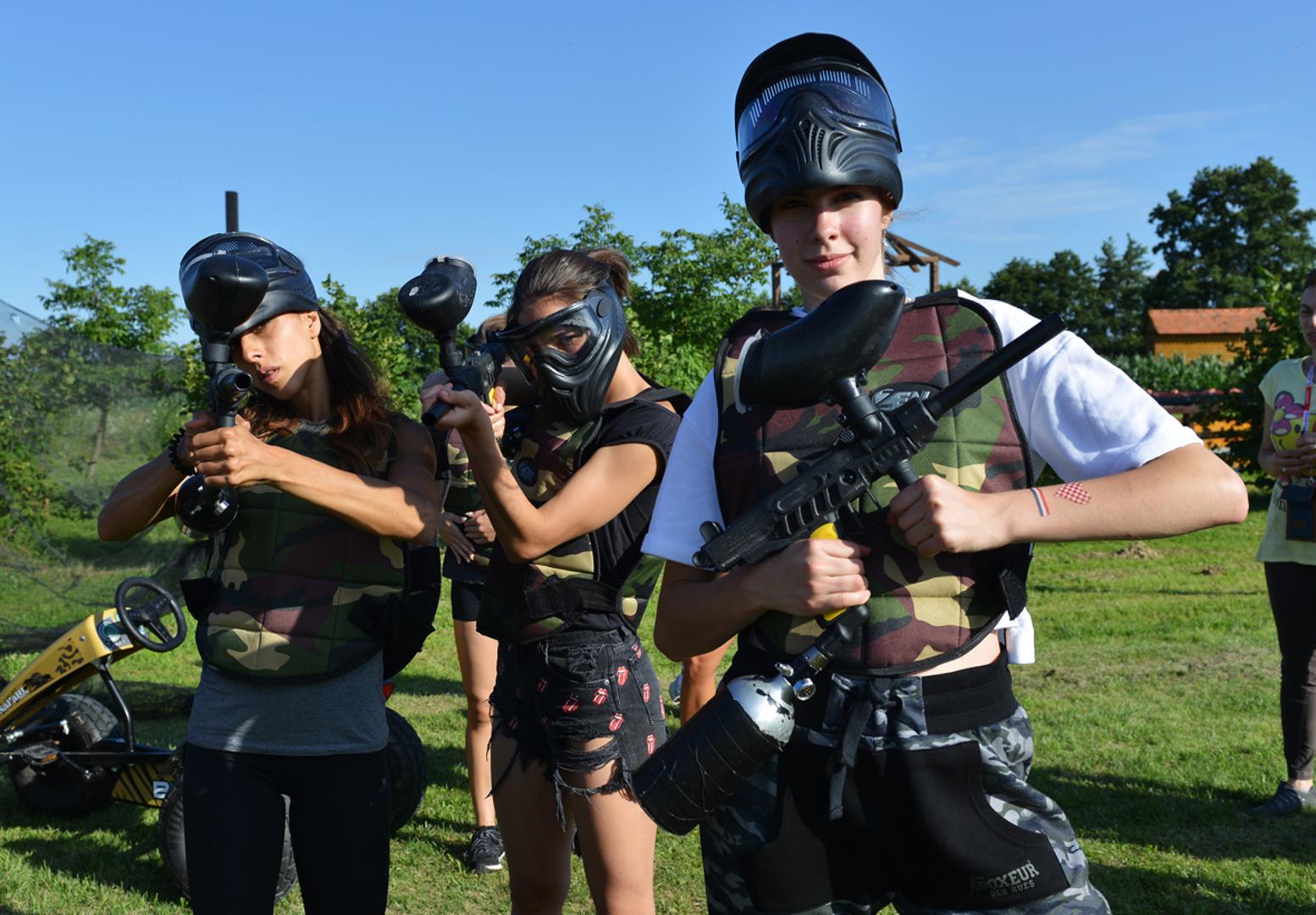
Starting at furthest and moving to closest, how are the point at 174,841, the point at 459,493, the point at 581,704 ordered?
the point at 459,493, the point at 174,841, the point at 581,704

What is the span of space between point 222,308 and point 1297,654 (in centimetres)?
509

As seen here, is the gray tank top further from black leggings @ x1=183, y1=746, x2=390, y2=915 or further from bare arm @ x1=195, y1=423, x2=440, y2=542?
bare arm @ x1=195, y1=423, x2=440, y2=542

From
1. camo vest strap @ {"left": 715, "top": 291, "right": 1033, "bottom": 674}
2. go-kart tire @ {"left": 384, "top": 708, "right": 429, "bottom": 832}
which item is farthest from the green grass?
camo vest strap @ {"left": 715, "top": 291, "right": 1033, "bottom": 674}

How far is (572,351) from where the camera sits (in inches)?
125

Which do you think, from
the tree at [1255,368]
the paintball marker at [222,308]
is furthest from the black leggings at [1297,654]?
the tree at [1255,368]

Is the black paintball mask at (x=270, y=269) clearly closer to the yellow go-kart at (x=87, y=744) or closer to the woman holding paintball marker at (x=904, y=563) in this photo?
the woman holding paintball marker at (x=904, y=563)

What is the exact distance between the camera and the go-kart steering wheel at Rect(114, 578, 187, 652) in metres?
4.19

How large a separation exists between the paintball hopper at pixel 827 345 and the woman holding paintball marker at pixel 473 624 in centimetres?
346

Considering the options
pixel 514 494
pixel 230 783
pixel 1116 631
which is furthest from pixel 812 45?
pixel 1116 631

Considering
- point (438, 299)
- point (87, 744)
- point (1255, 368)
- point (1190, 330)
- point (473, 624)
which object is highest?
point (1190, 330)

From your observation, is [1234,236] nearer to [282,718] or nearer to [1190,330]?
[1190,330]

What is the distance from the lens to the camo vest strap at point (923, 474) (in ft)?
6.17

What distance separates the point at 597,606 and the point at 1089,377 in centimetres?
173

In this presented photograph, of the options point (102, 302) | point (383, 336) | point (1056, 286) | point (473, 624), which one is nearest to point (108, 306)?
point (102, 302)
